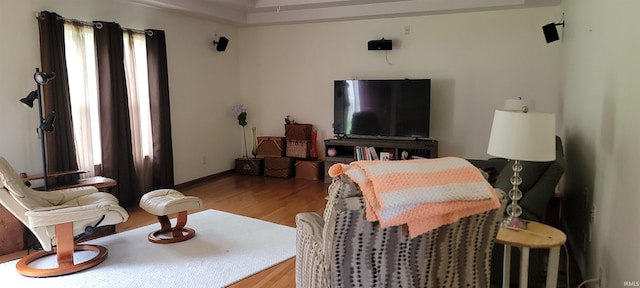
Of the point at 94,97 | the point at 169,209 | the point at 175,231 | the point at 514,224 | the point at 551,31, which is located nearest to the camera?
the point at 514,224

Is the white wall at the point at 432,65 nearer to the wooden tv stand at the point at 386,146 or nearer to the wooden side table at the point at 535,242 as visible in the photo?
the wooden tv stand at the point at 386,146

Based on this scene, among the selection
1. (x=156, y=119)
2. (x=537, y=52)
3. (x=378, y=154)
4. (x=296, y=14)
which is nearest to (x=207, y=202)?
(x=156, y=119)

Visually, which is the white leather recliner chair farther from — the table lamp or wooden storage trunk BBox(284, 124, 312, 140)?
wooden storage trunk BBox(284, 124, 312, 140)

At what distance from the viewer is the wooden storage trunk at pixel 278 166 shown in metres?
6.05

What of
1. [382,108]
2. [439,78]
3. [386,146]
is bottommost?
[386,146]

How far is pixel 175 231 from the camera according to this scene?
3.56 m

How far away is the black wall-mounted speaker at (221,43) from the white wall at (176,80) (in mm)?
89

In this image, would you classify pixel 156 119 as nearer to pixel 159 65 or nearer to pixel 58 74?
pixel 159 65

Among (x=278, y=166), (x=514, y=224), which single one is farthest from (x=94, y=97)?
(x=514, y=224)

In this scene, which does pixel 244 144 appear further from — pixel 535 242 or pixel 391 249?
pixel 391 249

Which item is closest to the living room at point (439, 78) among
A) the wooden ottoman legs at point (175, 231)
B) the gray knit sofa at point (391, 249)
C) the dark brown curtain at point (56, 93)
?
the dark brown curtain at point (56, 93)

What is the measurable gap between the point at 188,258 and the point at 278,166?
3024 millimetres

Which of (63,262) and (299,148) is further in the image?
(299,148)

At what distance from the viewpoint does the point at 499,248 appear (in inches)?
98.7
